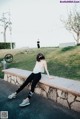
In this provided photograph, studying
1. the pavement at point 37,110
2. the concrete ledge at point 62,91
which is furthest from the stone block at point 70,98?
the pavement at point 37,110

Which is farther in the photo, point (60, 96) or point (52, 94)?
point (52, 94)

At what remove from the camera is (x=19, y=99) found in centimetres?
718

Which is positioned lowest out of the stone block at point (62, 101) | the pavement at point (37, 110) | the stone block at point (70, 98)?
the pavement at point (37, 110)

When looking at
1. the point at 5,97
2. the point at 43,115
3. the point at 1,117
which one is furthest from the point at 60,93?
the point at 5,97

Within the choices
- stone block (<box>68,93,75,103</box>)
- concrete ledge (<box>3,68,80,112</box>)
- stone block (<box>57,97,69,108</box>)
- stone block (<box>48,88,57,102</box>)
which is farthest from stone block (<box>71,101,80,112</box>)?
stone block (<box>48,88,57,102</box>)

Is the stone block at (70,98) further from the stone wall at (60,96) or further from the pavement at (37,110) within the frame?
the pavement at (37,110)

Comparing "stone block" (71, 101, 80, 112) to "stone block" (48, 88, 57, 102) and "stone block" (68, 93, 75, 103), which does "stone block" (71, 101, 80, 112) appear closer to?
"stone block" (68, 93, 75, 103)

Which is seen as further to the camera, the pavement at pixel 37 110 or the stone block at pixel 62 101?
the stone block at pixel 62 101

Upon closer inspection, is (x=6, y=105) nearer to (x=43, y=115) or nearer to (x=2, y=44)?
(x=43, y=115)

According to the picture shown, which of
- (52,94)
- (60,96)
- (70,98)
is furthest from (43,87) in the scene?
(70,98)

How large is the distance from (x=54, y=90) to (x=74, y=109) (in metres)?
1.04

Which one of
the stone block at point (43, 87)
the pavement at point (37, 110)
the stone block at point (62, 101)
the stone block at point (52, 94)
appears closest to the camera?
the pavement at point (37, 110)

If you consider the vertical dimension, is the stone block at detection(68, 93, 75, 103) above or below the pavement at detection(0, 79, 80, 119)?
above

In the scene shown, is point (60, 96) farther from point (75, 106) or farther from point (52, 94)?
point (75, 106)
